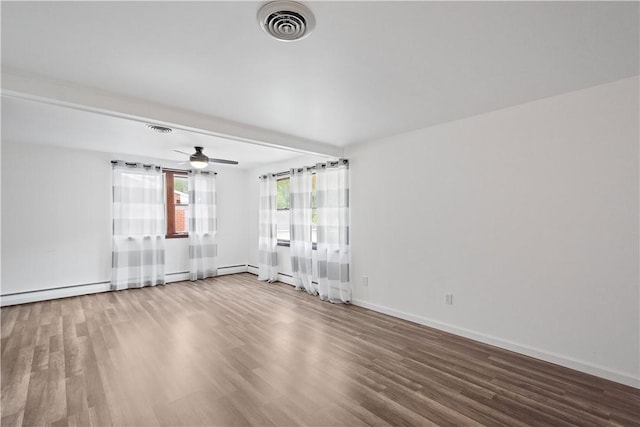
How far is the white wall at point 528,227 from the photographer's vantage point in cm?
237

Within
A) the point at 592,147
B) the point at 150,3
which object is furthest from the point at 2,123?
the point at 592,147

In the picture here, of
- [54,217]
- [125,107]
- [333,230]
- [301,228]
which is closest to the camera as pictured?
[125,107]

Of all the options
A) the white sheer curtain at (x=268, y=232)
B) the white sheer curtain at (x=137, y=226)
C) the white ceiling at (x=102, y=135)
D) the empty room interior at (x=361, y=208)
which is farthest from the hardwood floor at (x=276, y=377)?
the white ceiling at (x=102, y=135)

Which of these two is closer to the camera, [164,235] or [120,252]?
[120,252]

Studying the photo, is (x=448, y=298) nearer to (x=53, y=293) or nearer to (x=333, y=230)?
(x=333, y=230)

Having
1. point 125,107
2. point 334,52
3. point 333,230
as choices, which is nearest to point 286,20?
point 334,52

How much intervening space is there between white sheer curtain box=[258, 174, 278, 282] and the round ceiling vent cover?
4307 millimetres

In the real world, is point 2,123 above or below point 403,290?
above

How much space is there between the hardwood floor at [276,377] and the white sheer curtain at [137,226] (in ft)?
4.70

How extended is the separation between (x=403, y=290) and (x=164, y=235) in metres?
4.55

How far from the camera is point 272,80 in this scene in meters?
2.33

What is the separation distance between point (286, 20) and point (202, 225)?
5.27m

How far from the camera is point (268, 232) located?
238 inches

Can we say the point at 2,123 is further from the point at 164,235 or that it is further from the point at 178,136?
the point at 164,235
